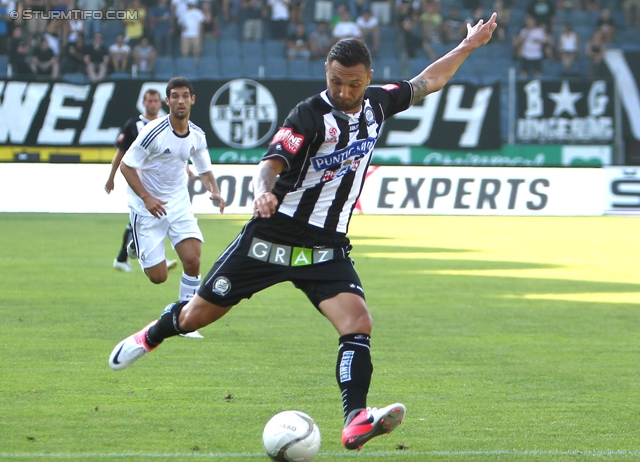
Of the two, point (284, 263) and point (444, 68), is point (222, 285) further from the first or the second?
point (444, 68)

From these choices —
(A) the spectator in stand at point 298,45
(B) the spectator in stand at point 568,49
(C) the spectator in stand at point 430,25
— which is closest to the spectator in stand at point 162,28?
(A) the spectator in stand at point 298,45

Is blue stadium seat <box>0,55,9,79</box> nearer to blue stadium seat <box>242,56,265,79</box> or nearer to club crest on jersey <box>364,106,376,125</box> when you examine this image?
blue stadium seat <box>242,56,265,79</box>

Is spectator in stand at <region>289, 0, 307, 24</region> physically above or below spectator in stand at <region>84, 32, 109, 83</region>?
above

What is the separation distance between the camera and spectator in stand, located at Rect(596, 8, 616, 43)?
31.1 meters

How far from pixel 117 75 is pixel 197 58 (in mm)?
2524

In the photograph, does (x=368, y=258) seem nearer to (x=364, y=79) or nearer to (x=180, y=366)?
(x=180, y=366)

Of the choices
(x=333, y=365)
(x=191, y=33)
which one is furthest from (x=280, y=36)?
(x=333, y=365)

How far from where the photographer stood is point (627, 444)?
5.68 meters

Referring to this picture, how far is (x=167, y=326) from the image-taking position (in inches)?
252

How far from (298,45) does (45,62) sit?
6.78 metres

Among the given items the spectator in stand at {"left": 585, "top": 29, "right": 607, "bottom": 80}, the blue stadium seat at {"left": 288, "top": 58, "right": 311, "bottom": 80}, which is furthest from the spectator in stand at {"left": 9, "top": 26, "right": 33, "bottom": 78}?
the spectator in stand at {"left": 585, "top": 29, "right": 607, "bottom": 80}

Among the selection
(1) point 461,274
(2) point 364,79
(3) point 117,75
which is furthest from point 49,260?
(3) point 117,75

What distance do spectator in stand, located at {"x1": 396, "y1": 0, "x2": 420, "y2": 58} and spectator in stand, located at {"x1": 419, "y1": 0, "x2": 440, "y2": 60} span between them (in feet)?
0.84

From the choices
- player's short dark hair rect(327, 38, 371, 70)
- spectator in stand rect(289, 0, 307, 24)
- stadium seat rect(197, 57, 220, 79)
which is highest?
player's short dark hair rect(327, 38, 371, 70)
